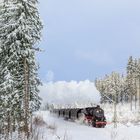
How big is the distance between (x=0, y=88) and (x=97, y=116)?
2168cm

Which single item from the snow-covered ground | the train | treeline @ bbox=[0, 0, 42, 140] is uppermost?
treeline @ bbox=[0, 0, 42, 140]

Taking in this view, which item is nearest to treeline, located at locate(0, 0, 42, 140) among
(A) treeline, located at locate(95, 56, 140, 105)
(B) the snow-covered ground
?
(B) the snow-covered ground

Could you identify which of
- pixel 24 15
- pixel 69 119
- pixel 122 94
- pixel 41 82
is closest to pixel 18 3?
pixel 24 15

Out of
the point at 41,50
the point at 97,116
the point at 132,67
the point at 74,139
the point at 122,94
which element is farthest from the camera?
the point at 122,94

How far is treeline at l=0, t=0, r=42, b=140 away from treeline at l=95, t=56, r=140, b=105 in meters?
69.9

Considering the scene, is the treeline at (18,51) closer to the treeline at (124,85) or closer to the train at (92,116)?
the train at (92,116)

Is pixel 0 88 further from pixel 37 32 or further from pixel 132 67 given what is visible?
pixel 132 67

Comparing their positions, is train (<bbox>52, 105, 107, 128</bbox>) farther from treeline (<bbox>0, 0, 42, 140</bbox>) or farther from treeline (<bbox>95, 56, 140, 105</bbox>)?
treeline (<bbox>95, 56, 140, 105</bbox>)

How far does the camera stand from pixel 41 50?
3641 centimetres

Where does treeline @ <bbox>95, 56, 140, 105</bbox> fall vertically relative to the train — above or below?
above

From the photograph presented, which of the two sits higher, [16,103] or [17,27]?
[17,27]

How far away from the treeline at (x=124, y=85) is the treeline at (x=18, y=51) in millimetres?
69895

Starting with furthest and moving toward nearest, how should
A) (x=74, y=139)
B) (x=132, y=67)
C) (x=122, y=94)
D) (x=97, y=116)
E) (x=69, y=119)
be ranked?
(x=122, y=94) < (x=132, y=67) < (x=69, y=119) < (x=97, y=116) < (x=74, y=139)

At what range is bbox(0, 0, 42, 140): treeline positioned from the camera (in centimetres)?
3391
